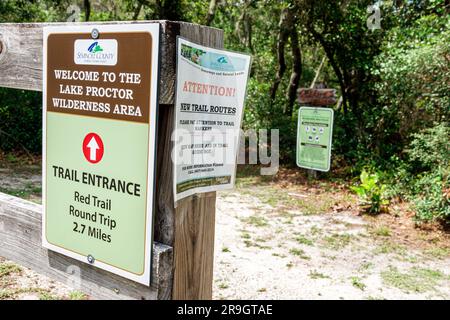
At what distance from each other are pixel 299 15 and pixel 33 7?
676 centimetres

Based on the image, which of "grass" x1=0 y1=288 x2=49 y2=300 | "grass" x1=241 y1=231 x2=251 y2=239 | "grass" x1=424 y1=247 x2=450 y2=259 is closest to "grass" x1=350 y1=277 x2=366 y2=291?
"grass" x1=424 y1=247 x2=450 y2=259

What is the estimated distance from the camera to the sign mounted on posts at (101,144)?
45.7 inches

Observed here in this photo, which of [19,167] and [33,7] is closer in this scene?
[19,167]

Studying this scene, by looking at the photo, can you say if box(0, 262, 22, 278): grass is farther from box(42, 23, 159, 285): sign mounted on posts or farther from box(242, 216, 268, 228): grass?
box(242, 216, 268, 228): grass

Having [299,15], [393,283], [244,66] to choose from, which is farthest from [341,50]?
[244,66]

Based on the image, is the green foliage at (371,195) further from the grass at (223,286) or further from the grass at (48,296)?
the grass at (48,296)

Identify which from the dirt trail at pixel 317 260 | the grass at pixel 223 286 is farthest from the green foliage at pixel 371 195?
the grass at pixel 223 286

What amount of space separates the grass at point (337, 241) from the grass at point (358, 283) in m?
0.96

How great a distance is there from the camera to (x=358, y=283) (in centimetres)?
443

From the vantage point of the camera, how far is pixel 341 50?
1020 centimetres

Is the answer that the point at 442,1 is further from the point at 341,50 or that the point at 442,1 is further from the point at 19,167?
the point at 19,167

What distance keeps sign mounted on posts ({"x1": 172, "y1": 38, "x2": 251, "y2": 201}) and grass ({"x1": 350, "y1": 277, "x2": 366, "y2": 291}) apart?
3442mm

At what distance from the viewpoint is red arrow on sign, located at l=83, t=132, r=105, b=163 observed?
1.26m

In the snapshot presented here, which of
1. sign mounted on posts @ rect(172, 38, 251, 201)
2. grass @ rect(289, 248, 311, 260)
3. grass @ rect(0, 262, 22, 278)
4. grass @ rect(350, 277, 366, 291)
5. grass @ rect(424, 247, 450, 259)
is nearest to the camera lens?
sign mounted on posts @ rect(172, 38, 251, 201)
